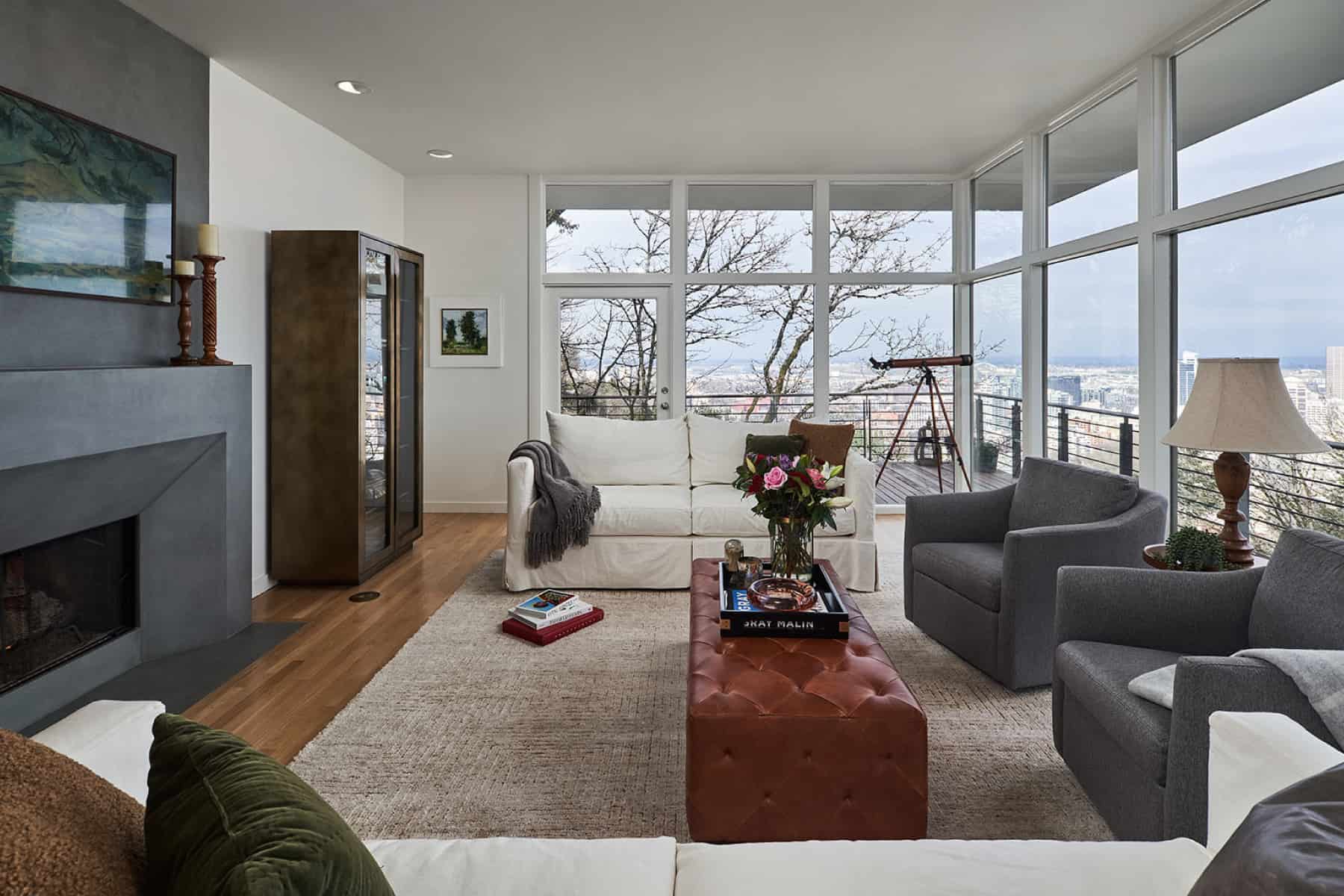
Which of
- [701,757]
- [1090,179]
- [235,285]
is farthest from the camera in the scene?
[1090,179]

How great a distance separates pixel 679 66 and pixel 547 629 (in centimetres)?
285

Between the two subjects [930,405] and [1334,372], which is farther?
[930,405]

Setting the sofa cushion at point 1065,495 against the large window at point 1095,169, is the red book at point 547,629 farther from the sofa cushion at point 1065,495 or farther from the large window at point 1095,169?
the large window at point 1095,169

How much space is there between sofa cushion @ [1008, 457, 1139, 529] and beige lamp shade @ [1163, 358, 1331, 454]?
1.68 ft

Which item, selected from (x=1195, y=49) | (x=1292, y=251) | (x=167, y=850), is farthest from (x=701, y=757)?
(x=1195, y=49)

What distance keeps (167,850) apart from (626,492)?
389 centimetres

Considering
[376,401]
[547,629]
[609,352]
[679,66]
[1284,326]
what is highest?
[679,66]

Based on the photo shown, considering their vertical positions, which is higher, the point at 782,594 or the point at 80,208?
the point at 80,208

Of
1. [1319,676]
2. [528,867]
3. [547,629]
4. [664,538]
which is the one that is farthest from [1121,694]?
[664,538]

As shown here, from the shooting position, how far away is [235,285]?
4.04 meters

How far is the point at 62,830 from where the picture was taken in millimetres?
684

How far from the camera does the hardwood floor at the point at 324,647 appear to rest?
106 inches

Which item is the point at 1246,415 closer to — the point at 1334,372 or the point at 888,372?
the point at 1334,372

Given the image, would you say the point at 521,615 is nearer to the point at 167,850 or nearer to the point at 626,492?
the point at 626,492
